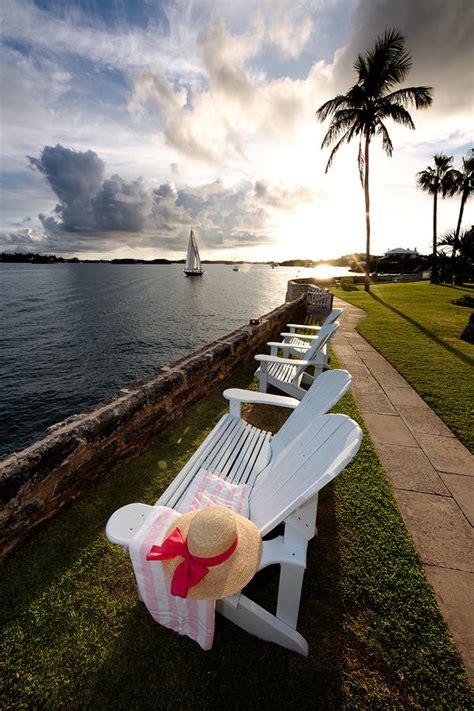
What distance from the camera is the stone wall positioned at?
7.66ft

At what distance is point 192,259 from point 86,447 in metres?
84.7

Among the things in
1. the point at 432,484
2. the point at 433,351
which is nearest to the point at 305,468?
the point at 432,484

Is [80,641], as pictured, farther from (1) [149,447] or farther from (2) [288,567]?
(1) [149,447]

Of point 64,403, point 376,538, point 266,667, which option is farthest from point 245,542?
point 64,403

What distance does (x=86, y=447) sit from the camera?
2.84 m

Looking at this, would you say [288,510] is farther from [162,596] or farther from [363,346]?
[363,346]

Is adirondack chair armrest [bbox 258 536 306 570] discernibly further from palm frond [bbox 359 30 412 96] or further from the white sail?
the white sail

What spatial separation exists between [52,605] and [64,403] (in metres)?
12.0

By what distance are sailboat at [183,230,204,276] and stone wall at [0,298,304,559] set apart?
73.6 metres

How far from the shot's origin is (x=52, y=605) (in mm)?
1989

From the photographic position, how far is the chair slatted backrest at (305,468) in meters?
1.47

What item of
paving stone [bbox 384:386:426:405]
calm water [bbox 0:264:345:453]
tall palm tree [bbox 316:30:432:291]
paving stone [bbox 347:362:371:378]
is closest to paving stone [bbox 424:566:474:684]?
paving stone [bbox 384:386:426:405]

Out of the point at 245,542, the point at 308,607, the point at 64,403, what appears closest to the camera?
the point at 245,542

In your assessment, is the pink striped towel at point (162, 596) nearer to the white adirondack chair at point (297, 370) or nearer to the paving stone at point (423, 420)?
the white adirondack chair at point (297, 370)
